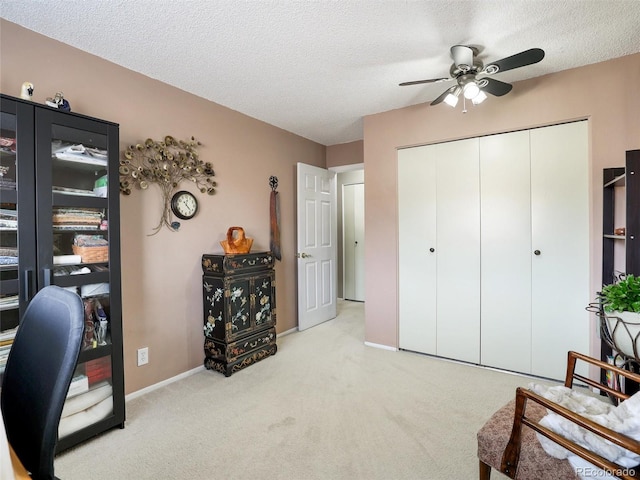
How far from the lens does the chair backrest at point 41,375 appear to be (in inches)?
30.3

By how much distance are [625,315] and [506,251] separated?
1274 millimetres

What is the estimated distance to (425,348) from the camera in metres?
3.18

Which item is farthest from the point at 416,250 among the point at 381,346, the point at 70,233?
the point at 70,233

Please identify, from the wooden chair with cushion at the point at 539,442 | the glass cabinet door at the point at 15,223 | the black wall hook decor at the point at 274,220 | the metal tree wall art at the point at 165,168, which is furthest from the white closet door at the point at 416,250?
the glass cabinet door at the point at 15,223

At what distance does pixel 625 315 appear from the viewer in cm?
153

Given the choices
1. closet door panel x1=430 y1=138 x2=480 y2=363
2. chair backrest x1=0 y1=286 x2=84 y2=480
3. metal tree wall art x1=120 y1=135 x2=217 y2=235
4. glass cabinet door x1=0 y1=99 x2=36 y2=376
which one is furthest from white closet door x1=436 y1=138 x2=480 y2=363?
glass cabinet door x1=0 y1=99 x2=36 y2=376

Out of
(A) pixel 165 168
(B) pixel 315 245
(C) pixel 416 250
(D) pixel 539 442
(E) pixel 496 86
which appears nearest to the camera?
(D) pixel 539 442

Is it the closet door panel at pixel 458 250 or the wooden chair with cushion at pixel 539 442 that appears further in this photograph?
the closet door panel at pixel 458 250

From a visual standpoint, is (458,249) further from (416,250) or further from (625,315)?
(625,315)

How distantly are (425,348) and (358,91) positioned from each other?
8.30 feet

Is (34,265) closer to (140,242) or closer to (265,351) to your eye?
(140,242)

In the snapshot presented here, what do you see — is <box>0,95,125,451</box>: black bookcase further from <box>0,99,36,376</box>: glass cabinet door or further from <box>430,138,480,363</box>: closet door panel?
<box>430,138,480,363</box>: closet door panel

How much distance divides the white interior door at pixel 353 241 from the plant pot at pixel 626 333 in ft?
13.5

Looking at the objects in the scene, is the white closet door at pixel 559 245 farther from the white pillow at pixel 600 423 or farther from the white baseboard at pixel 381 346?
the white pillow at pixel 600 423
